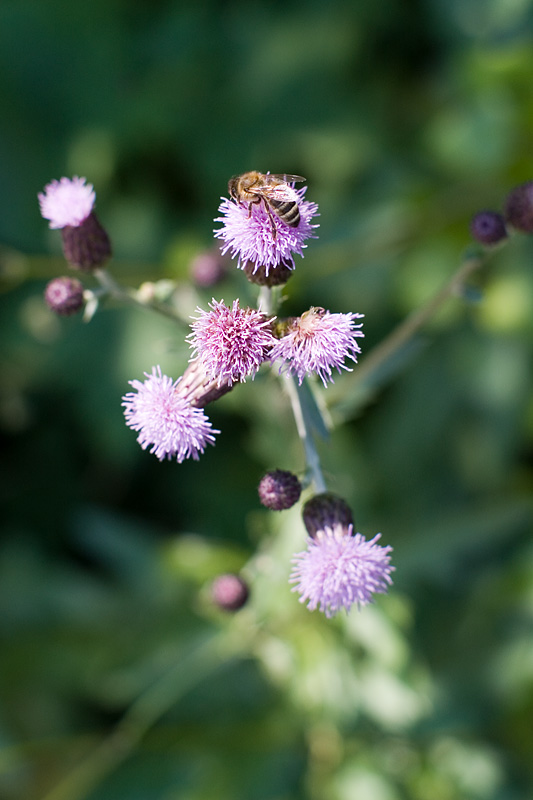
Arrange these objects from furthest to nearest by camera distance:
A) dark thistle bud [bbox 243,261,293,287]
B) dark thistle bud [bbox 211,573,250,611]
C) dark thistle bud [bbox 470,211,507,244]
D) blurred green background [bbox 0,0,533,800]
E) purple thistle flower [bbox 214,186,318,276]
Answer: blurred green background [bbox 0,0,533,800]
dark thistle bud [bbox 211,573,250,611]
dark thistle bud [bbox 470,211,507,244]
dark thistle bud [bbox 243,261,293,287]
purple thistle flower [bbox 214,186,318,276]

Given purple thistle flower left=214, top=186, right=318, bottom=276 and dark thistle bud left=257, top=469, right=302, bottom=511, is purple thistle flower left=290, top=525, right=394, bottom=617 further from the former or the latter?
purple thistle flower left=214, top=186, right=318, bottom=276

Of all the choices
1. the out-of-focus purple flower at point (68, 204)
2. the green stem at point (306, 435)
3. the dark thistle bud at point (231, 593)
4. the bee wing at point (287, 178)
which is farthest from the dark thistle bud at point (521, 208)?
the dark thistle bud at point (231, 593)

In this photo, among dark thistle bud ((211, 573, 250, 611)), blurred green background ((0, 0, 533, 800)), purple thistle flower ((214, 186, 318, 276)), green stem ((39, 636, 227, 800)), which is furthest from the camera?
blurred green background ((0, 0, 533, 800))

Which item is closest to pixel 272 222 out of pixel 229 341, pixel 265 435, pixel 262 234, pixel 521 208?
pixel 262 234

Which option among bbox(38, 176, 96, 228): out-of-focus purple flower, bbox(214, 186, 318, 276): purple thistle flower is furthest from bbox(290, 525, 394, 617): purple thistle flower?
bbox(38, 176, 96, 228): out-of-focus purple flower

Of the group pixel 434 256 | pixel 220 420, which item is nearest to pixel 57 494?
pixel 220 420

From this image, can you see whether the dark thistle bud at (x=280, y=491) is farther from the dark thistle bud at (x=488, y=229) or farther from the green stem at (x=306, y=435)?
the dark thistle bud at (x=488, y=229)

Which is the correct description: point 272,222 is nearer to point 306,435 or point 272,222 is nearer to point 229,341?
point 229,341
